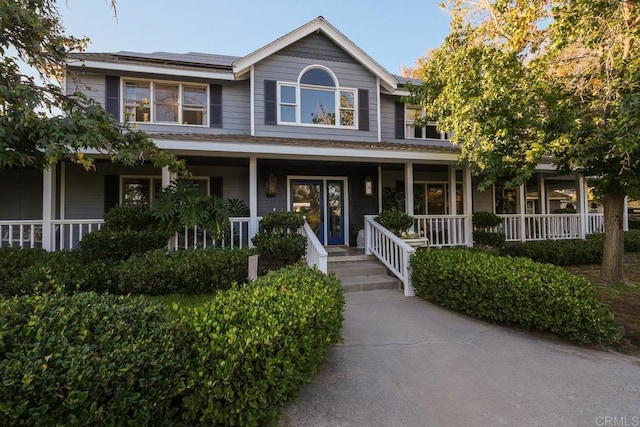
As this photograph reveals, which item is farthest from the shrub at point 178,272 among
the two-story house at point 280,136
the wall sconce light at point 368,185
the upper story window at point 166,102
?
the wall sconce light at point 368,185

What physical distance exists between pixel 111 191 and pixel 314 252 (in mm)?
6375

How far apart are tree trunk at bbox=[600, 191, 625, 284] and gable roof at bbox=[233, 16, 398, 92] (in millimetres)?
6497

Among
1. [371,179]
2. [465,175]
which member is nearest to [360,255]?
[371,179]

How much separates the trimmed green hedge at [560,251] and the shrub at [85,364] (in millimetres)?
9728

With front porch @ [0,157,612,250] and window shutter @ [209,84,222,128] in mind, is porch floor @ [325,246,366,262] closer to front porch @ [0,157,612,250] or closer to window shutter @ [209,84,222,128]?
front porch @ [0,157,612,250]

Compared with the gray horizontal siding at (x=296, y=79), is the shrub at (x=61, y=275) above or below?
below

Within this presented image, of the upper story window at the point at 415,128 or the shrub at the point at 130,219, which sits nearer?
the shrub at the point at 130,219

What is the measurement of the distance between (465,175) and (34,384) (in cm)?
966

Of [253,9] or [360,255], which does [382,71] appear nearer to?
[253,9]

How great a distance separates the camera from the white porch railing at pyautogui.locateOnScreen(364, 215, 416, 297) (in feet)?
21.6

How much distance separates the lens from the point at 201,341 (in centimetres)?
253

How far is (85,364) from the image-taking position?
1968 millimetres

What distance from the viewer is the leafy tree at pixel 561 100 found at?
5906 mm

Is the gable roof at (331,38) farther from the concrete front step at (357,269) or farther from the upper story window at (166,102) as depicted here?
the concrete front step at (357,269)
